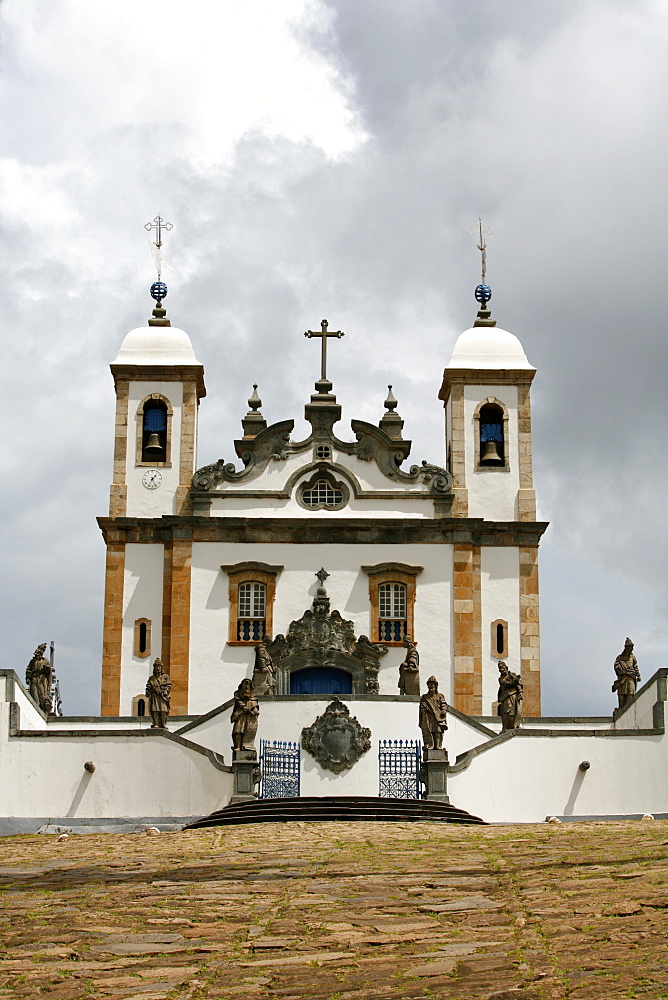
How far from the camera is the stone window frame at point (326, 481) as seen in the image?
39.1 meters

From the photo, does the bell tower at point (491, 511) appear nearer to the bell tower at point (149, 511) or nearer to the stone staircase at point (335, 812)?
the bell tower at point (149, 511)

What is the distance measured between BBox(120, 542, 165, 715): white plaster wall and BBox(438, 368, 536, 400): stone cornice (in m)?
8.16

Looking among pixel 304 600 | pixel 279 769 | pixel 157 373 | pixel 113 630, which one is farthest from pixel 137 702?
pixel 157 373

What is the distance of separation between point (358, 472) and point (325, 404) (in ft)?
5.89

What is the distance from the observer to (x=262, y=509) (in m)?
39.0

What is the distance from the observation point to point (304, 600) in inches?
1500

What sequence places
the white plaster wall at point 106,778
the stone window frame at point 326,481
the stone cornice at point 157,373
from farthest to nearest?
the stone cornice at point 157,373 → the stone window frame at point 326,481 → the white plaster wall at point 106,778

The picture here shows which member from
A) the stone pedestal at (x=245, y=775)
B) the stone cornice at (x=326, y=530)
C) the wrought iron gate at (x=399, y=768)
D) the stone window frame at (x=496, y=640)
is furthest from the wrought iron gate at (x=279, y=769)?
the stone window frame at (x=496, y=640)

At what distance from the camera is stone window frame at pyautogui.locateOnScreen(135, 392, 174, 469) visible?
1578 inches

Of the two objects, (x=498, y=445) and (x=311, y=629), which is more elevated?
(x=498, y=445)

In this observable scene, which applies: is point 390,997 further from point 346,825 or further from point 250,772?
point 250,772

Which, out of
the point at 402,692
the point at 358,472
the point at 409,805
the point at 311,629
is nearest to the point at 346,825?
the point at 409,805

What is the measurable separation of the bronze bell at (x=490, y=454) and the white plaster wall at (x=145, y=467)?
7134 millimetres

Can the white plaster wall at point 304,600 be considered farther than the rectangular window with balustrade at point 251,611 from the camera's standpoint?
No
